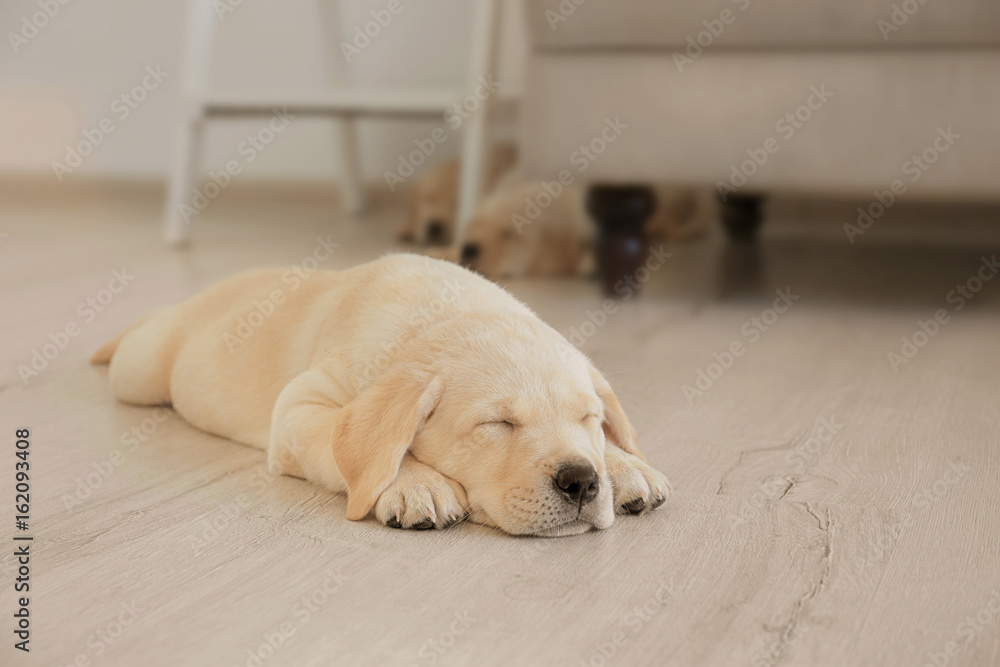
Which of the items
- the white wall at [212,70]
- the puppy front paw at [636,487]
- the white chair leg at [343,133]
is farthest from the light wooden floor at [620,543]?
the white wall at [212,70]

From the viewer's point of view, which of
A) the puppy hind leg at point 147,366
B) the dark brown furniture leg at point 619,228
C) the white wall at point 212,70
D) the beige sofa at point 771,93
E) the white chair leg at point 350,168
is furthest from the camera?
the white wall at point 212,70

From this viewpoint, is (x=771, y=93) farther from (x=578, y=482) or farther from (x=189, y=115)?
(x=189, y=115)

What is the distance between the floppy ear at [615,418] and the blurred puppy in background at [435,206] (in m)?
2.58

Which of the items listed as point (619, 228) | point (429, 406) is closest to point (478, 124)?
point (619, 228)

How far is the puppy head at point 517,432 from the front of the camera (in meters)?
1.16

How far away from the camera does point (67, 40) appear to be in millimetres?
5172

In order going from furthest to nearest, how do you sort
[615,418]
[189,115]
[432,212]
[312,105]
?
1. [432,212]
2. [189,115]
3. [312,105]
4. [615,418]

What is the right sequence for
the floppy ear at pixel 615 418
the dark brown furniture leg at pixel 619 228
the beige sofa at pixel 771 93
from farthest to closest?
the dark brown furniture leg at pixel 619 228, the beige sofa at pixel 771 93, the floppy ear at pixel 615 418

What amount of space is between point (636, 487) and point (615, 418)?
0.45 feet

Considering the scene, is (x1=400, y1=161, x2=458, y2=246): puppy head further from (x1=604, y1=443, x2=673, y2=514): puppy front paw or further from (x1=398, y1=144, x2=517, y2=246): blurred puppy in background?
(x1=604, y1=443, x2=673, y2=514): puppy front paw

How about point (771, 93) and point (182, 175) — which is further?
point (182, 175)

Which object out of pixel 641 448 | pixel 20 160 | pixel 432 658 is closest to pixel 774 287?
pixel 641 448

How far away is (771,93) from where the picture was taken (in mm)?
2424

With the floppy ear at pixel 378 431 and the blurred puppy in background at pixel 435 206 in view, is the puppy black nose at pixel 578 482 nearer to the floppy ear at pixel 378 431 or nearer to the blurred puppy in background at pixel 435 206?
the floppy ear at pixel 378 431
